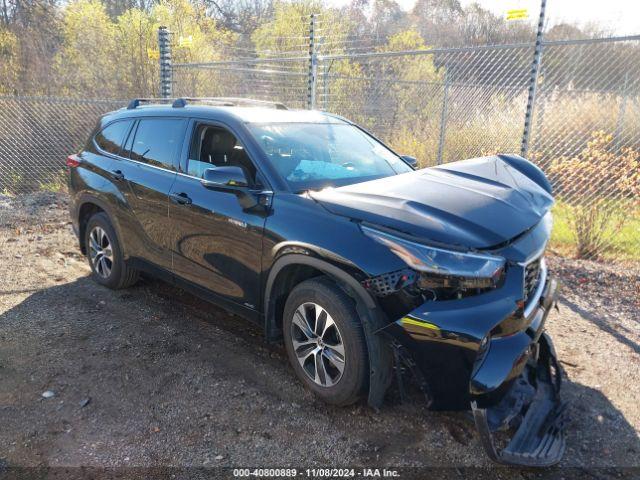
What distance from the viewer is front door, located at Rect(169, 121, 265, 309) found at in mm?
3342

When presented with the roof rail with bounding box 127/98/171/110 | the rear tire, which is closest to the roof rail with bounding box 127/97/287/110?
the roof rail with bounding box 127/98/171/110

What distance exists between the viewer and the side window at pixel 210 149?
3.71 m

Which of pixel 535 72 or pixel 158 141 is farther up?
pixel 535 72

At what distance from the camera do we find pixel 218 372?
11.4 feet

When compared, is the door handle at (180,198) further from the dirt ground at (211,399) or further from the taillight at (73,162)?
the taillight at (73,162)

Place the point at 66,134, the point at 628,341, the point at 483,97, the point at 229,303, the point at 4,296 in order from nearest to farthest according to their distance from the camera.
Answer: the point at 229,303 < the point at 628,341 < the point at 4,296 < the point at 483,97 < the point at 66,134

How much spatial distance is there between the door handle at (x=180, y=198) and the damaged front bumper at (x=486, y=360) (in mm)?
1938

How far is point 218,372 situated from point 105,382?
2.45ft

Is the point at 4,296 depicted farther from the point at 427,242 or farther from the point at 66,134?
the point at 66,134

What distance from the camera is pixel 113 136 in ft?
15.6

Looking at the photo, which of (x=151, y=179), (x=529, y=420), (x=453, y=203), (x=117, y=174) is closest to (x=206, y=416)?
(x=529, y=420)

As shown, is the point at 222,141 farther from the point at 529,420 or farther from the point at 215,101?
the point at 529,420

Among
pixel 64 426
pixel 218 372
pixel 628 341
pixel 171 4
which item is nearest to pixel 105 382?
pixel 64 426

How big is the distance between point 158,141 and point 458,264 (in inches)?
112
